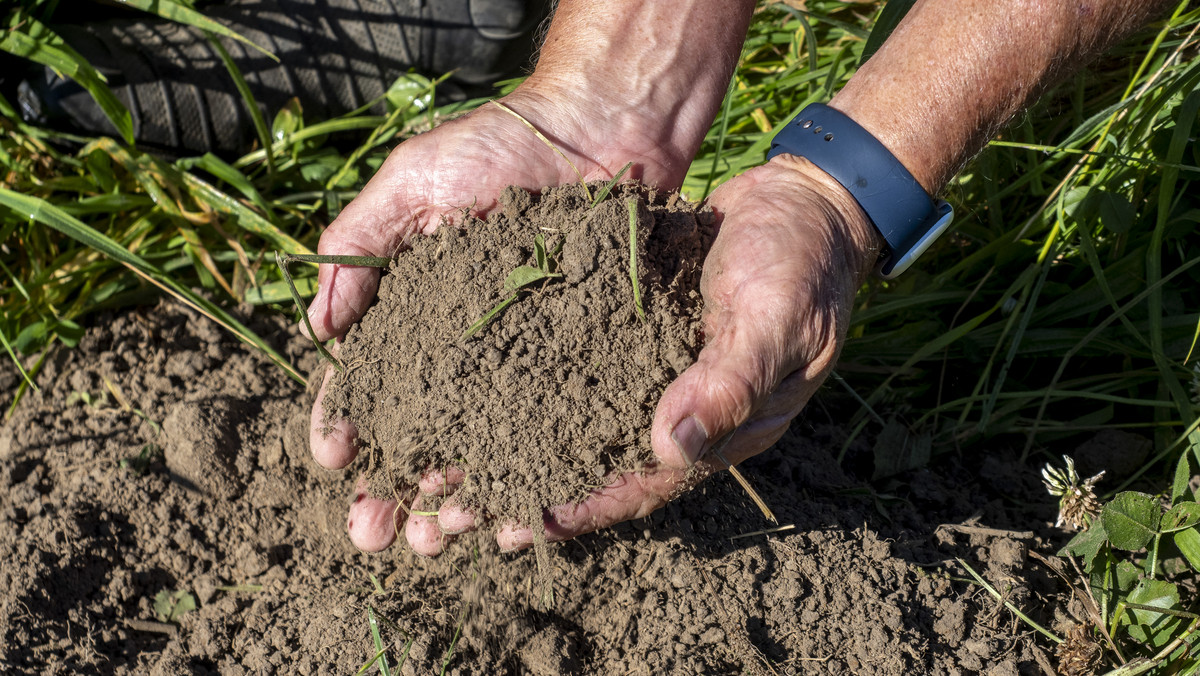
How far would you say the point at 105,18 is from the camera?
9.75 ft

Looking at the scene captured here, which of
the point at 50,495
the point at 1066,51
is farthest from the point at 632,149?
the point at 50,495

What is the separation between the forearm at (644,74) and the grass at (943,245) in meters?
0.21

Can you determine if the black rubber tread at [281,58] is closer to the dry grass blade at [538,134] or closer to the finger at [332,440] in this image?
the dry grass blade at [538,134]

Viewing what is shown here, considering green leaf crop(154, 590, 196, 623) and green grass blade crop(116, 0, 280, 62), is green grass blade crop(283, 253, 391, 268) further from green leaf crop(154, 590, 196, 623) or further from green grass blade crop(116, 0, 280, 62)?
green grass blade crop(116, 0, 280, 62)

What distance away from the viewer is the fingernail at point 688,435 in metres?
1.38

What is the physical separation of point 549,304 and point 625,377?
0.67 feet

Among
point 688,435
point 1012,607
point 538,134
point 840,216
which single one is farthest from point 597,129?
point 1012,607

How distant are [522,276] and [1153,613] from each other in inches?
57.3

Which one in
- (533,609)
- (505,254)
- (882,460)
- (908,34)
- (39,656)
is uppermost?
(908,34)

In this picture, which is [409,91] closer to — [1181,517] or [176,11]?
[176,11]

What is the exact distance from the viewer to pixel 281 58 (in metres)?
2.90

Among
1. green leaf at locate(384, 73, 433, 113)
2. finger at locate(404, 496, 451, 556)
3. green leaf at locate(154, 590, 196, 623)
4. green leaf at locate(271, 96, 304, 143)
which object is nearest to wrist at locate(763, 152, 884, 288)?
finger at locate(404, 496, 451, 556)

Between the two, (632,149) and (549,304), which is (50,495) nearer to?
(549,304)

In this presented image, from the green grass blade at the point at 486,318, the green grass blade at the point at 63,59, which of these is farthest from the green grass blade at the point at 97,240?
the green grass blade at the point at 486,318
